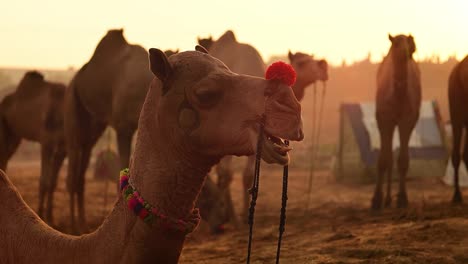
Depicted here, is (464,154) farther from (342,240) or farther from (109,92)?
(109,92)

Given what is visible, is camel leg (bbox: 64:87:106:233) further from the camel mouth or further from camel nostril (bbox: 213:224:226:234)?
the camel mouth

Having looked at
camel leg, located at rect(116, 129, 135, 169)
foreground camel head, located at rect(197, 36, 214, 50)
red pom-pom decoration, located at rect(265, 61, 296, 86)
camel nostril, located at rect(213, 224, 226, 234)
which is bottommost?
camel nostril, located at rect(213, 224, 226, 234)

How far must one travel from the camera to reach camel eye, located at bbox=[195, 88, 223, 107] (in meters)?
2.46

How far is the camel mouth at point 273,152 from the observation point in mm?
2293

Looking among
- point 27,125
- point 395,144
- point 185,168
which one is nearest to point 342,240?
point 185,168

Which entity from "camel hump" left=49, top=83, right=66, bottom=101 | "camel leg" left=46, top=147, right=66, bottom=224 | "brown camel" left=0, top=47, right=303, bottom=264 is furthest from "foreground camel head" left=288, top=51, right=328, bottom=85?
"brown camel" left=0, top=47, right=303, bottom=264

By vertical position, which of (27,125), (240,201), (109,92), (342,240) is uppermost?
(109,92)

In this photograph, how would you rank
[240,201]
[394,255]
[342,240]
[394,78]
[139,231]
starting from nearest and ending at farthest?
1. [139,231]
2. [394,255]
3. [342,240]
4. [394,78]
5. [240,201]

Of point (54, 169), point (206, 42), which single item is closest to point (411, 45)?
point (206, 42)

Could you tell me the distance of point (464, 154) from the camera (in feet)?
32.1

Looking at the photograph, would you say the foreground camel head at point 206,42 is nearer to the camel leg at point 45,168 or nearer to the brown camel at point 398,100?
the brown camel at point 398,100

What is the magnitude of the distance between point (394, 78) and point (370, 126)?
6.82 m

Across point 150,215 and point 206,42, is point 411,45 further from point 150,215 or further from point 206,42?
point 150,215

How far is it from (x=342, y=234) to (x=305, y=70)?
3.42 metres
